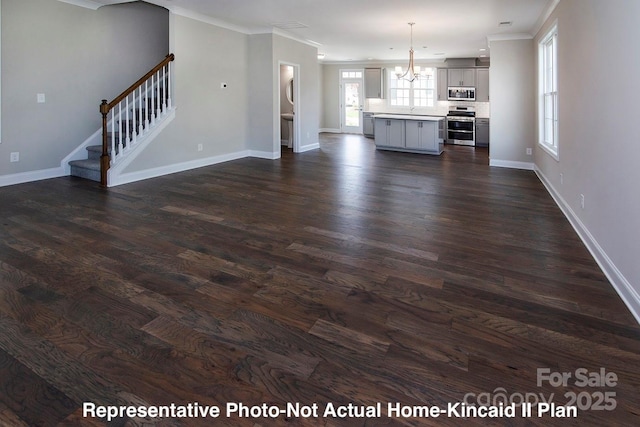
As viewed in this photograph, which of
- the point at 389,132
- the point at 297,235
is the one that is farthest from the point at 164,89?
the point at 389,132

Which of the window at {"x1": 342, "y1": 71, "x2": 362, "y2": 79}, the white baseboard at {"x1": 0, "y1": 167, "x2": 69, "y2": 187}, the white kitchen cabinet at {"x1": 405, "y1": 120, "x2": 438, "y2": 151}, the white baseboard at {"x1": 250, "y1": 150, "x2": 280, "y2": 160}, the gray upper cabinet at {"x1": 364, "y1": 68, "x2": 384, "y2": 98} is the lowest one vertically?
the white baseboard at {"x1": 0, "y1": 167, "x2": 69, "y2": 187}

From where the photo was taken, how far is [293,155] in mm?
9250

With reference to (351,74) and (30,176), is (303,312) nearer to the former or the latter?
(30,176)

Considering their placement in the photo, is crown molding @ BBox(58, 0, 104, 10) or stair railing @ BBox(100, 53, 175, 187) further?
crown molding @ BBox(58, 0, 104, 10)

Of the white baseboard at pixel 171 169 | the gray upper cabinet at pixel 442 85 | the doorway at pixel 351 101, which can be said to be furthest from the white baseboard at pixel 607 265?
the doorway at pixel 351 101

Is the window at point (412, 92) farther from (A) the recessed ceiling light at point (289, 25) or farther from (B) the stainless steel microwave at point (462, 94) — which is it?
(A) the recessed ceiling light at point (289, 25)

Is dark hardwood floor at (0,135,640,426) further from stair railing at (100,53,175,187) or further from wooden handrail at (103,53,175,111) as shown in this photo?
wooden handrail at (103,53,175,111)

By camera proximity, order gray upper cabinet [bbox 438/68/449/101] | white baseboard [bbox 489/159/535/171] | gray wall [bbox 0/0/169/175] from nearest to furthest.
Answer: gray wall [bbox 0/0/169/175]
white baseboard [bbox 489/159/535/171]
gray upper cabinet [bbox 438/68/449/101]

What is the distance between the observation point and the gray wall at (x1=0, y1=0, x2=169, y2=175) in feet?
18.8

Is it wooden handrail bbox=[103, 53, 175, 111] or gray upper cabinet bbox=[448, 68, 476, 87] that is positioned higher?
gray upper cabinet bbox=[448, 68, 476, 87]

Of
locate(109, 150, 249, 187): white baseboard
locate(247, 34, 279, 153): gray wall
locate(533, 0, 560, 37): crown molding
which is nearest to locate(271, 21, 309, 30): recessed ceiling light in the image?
locate(247, 34, 279, 153): gray wall

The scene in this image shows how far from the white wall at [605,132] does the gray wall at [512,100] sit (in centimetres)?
295

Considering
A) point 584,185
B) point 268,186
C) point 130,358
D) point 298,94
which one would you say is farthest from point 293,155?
point 130,358

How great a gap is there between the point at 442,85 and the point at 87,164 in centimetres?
999
